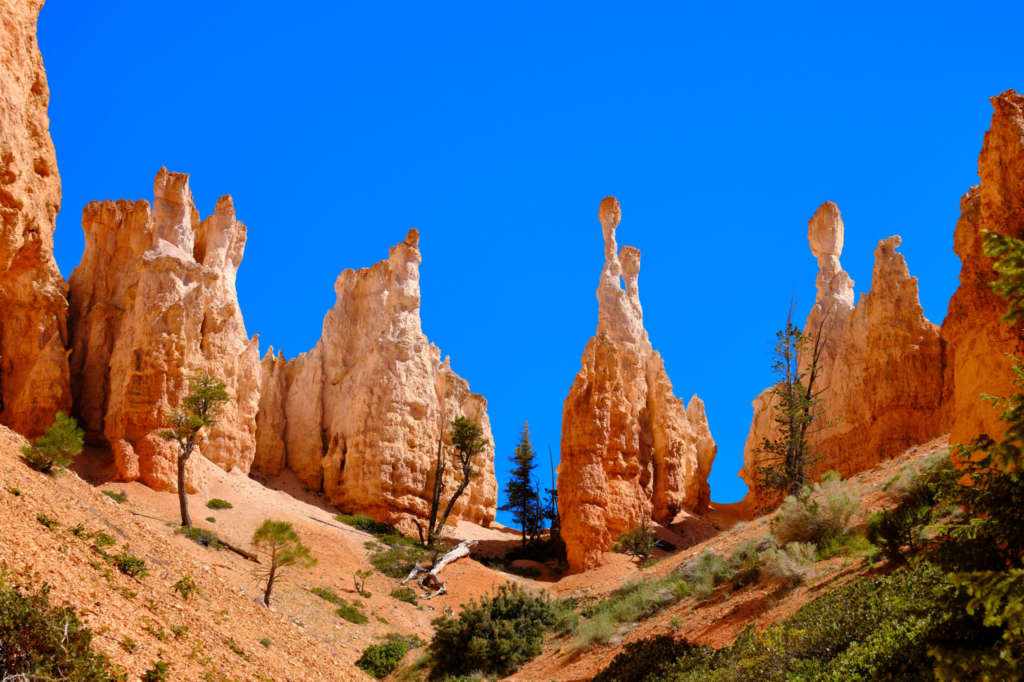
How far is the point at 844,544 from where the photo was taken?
17438 mm

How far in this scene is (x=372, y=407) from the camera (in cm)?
4684

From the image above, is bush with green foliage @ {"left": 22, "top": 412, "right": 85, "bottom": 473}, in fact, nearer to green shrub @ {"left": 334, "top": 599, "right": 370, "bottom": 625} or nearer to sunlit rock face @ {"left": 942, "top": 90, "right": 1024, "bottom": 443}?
green shrub @ {"left": 334, "top": 599, "right": 370, "bottom": 625}

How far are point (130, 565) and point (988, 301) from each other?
51.6 ft

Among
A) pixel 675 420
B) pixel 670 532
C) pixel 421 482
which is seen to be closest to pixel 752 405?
pixel 675 420

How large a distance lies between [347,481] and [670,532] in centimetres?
1761

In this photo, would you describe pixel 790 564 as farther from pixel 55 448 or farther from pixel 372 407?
pixel 372 407

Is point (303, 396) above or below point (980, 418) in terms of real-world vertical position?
above

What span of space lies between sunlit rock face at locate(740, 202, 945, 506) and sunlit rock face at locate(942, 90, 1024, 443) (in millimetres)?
17704

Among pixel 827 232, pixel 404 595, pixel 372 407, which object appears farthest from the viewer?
pixel 827 232

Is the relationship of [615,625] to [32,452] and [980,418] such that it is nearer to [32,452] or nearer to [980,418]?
[980,418]

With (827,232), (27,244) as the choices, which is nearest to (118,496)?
(27,244)

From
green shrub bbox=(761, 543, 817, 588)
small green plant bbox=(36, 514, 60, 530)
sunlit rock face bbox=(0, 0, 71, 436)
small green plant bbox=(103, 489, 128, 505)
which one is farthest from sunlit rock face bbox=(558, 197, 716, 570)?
small green plant bbox=(36, 514, 60, 530)

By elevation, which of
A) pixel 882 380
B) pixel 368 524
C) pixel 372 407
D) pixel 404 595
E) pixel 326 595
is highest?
pixel 882 380

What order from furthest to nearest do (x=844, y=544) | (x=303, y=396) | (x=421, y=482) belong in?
(x=303, y=396)
(x=421, y=482)
(x=844, y=544)
